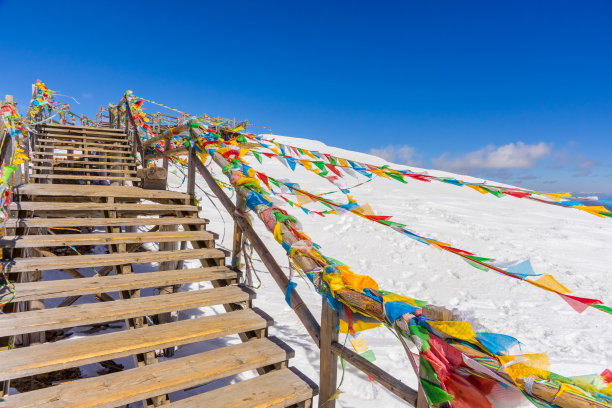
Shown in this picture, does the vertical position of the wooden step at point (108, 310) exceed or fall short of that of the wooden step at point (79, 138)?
it falls short

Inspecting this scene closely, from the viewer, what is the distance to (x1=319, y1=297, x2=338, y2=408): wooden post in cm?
235

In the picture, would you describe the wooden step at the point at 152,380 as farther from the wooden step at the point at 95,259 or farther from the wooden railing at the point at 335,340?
the wooden step at the point at 95,259

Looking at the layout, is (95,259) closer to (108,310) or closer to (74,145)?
(108,310)

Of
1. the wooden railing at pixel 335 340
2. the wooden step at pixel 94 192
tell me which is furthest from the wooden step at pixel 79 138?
the wooden railing at pixel 335 340

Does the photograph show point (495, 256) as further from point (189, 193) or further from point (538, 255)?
point (189, 193)

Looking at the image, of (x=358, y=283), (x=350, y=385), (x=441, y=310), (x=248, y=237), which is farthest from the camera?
(x=350, y=385)

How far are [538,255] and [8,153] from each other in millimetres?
12681

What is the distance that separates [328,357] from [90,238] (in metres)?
2.57

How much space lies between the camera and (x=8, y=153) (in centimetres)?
391

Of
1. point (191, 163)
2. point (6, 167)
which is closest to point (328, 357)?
point (6, 167)

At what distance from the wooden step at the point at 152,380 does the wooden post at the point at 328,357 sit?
385 millimetres

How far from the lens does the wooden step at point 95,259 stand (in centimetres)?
289

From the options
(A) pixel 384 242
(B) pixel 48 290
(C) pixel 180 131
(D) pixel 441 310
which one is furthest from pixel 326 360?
(A) pixel 384 242

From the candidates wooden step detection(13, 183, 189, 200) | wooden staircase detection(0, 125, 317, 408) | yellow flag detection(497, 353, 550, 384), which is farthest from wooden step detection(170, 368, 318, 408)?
wooden step detection(13, 183, 189, 200)
